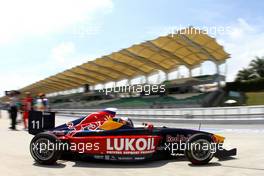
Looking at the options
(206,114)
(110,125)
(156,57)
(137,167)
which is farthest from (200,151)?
(156,57)

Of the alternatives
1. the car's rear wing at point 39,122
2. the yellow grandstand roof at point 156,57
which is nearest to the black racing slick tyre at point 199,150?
the car's rear wing at point 39,122

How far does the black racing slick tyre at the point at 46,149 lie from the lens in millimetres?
6941

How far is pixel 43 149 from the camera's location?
279 inches

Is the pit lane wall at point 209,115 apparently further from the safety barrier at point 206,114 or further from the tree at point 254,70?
the tree at point 254,70

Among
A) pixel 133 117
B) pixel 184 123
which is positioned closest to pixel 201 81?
pixel 133 117

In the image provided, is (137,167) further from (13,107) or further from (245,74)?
(245,74)

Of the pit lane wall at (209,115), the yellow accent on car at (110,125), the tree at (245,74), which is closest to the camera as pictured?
the yellow accent on car at (110,125)

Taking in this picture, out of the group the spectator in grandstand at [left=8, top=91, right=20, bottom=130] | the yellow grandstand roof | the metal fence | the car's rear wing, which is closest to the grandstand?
the yellow grandstand roof

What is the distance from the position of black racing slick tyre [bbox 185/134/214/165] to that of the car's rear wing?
3.30 meters

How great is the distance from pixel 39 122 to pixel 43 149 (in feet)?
5.05

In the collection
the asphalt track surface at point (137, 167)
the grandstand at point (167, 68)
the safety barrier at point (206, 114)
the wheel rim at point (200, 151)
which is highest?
the grandstand at point (167, 68)

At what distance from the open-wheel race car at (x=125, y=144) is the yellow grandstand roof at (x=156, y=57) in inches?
1002

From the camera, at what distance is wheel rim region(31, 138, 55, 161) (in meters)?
6.99

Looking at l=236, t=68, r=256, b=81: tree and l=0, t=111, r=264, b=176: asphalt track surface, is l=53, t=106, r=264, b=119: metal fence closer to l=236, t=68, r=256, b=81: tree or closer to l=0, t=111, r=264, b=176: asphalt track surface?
l=0, t=111, r=264, b=176: asphalt track surface
